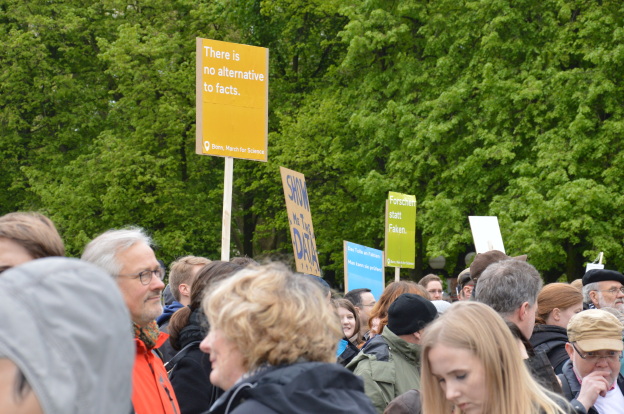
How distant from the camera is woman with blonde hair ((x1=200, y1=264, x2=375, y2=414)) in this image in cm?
236

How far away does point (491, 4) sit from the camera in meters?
21.1

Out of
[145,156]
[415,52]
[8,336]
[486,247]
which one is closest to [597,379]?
[8,336]

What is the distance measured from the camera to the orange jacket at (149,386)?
3502 mm

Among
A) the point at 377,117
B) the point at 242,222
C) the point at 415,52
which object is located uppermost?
the point at 415,52

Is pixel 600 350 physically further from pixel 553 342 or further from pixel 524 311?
pixel 553 342

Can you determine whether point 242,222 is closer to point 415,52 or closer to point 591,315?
point 415,52

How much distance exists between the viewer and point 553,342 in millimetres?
5469

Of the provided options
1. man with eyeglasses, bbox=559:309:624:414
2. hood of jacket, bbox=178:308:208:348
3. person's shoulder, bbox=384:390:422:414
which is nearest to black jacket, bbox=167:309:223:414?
hood of jacket, bbox=178:308:208:348

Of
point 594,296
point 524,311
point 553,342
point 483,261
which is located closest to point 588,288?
point 594,296

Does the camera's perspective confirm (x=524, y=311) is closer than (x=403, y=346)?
Yes

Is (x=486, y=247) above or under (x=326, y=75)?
under

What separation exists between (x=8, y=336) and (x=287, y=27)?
85.7ft

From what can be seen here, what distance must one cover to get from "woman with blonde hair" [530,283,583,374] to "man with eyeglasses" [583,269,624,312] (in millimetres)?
1950

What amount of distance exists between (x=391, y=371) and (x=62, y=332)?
362cm
